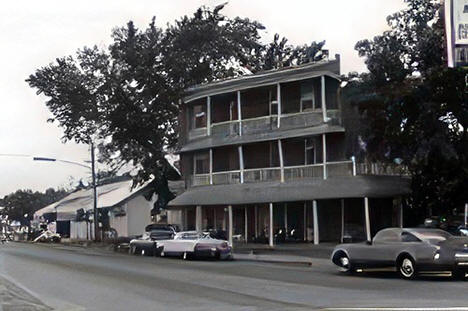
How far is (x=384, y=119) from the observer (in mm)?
30703

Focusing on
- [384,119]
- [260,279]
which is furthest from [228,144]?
[260,279]

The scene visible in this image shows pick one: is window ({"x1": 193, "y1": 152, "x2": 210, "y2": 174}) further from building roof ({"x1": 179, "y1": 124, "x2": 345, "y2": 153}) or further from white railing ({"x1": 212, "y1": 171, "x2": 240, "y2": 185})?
white railing ({"x1": 212, "y1": 171, "x2": 240, "y2": 185})

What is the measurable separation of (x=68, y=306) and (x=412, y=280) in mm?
9692

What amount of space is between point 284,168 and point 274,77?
16.3ft

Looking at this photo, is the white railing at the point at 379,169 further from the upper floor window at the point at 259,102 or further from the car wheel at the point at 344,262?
the car wheel at the point at 344,262

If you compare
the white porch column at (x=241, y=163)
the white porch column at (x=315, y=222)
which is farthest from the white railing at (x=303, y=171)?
the white porch column at (x=241, y=163)

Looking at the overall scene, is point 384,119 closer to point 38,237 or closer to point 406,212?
point 406,212

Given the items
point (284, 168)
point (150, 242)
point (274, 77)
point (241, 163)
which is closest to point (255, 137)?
point (241, 163)

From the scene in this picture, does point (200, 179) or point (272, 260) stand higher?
point (200, 179)

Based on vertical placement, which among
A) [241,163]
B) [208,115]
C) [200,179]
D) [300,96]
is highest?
[300,96]

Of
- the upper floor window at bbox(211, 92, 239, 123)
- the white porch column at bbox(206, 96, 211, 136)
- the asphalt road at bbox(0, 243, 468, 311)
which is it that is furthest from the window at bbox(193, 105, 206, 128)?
the asphalt road at bbox(0, 243, 468, 311)

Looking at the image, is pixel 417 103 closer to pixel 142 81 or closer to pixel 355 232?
pixel 355 232

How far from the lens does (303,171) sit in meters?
37.2

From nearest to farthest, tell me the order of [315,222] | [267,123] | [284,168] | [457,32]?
[457,32] → [315,222] → [284,168] → [267,123]
